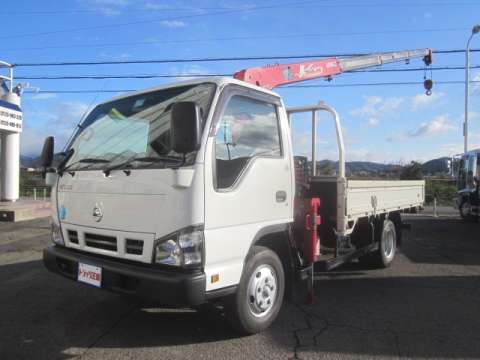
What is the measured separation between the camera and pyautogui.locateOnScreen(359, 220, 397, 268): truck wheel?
719cm

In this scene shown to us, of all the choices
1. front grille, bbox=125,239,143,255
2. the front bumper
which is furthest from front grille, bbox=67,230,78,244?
front grille, bbox=125,239,143,255

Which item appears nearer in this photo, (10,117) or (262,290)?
(262,290)

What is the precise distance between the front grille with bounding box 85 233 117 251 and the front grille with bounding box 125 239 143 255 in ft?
0.51

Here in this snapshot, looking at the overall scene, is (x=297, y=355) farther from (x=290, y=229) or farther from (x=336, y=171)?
(x=336, y=171)

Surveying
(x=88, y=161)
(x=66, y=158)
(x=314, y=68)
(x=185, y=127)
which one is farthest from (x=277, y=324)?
(x=314, y=68)

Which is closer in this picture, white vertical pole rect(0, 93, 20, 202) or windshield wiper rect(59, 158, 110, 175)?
windshield wiper rect(59, 158, 110, 175)

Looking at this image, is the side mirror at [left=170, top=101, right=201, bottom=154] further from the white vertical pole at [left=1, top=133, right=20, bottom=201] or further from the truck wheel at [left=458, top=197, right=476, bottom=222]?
the truck wheel at [left=458, top=197, right=476, bottom=222]

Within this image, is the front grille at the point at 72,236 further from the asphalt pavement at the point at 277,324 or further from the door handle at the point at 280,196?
the door handle at the point at 280,196

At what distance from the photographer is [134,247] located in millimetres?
3711

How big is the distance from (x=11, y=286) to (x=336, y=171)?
4.67 metres

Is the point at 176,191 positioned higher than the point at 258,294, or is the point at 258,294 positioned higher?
the point at 176,191

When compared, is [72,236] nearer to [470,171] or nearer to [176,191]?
[176,191]

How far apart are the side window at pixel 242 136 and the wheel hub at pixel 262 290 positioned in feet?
3.08

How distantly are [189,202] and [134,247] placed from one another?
26.8 inches
